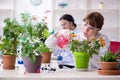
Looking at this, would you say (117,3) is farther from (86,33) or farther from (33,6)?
(86,33)

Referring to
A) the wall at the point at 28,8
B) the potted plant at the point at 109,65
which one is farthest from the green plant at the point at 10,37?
the wall at the point at 28,8

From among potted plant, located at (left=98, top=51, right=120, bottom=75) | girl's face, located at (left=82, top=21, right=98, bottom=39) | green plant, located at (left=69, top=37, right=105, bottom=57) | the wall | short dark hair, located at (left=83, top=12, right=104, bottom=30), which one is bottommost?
potted plant, located at (left=98, top=51, right=120, bottom=75)

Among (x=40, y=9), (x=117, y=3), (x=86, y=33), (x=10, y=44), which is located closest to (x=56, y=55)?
(x=86, y=33)

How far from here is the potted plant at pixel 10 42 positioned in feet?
6.22

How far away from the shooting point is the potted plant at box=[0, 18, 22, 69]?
1.90 meters

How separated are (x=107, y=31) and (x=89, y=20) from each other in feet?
10.1

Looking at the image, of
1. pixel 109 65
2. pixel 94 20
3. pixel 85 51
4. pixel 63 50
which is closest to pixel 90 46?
pixel 85 51

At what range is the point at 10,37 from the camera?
1.93m

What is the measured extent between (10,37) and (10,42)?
0.13ft

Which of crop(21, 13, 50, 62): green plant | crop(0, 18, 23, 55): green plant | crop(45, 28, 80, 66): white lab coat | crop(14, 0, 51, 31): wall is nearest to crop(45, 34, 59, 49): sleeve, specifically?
crop(45, 28, 80, 66): white lab coat

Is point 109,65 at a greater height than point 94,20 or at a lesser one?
lesser

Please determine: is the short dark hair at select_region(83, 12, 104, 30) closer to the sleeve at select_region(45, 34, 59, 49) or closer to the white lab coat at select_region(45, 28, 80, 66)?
the white lab coat at select_region(45, 28, 80, 66)

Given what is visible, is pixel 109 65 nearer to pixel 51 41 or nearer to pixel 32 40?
pixel 32 40

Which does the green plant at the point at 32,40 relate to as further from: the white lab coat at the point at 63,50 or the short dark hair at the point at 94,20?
the short dark hair at the point at 94,20
